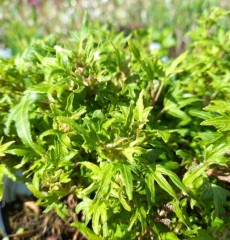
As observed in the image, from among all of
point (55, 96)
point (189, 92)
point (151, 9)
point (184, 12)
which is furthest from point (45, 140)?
point (151, 9)

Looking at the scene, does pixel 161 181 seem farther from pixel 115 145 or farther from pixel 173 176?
pixel 115 145

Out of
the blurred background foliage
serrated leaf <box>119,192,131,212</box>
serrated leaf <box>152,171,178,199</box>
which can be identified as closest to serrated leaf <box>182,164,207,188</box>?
serrated leaf <box>152,171,178,199</box>

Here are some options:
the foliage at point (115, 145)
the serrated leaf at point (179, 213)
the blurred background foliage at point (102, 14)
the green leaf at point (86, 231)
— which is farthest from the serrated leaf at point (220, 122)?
the blurred background foliage at point (102, 14)

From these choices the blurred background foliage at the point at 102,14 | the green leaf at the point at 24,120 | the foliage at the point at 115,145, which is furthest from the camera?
the blurred background foliage at the point at 102,14

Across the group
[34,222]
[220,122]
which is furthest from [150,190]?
[34,222]

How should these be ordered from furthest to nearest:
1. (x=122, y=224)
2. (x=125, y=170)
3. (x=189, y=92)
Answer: (x=189, y=92), (x=122, y=224), (x=125, y=170)

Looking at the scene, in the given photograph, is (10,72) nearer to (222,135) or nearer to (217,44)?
(222,135)

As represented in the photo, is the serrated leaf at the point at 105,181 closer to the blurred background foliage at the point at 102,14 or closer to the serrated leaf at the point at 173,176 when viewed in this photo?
the serrated leaf at the point at 173,176
